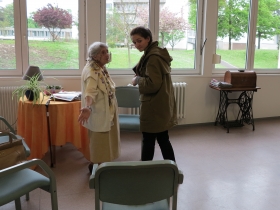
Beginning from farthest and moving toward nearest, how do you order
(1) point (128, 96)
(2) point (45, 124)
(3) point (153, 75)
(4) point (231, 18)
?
(4) point (231, 18)
(1) point (128, 96)
(2) point (45, 124)
(3) point (153, 75)

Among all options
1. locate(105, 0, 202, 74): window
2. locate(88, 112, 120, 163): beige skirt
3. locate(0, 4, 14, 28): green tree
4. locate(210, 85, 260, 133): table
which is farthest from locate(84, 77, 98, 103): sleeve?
locate(210, 85, 260, 133): table

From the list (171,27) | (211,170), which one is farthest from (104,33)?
(211,170)

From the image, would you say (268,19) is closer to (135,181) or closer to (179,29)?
(179,29)

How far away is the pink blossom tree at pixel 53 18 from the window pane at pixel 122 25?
57 centimetres

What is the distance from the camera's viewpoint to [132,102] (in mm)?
3680

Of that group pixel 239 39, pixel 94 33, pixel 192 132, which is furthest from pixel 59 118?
pixel 239 39

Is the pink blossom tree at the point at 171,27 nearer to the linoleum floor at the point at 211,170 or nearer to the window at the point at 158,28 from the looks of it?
the window at the point at 158,28

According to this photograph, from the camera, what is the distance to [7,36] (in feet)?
12.7

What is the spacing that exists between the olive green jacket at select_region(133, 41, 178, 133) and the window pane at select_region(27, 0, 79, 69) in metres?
1.77

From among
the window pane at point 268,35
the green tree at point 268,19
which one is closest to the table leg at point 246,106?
the window pane at point 268,35

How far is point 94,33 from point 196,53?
5.31ft

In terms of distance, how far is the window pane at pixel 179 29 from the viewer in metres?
4.43

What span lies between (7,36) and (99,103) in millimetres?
2068

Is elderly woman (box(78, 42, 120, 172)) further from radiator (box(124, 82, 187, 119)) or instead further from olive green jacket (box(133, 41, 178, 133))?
radiator (box(124, 82, 187, 119))
